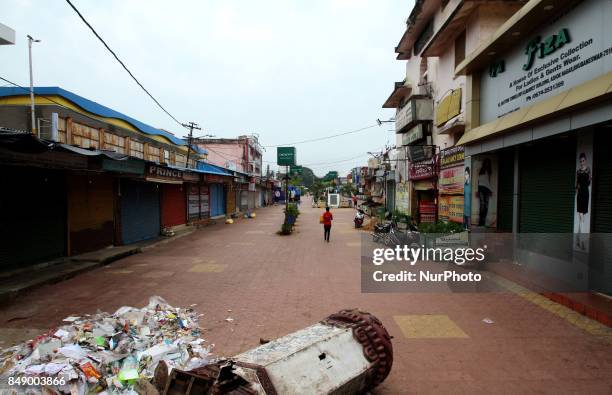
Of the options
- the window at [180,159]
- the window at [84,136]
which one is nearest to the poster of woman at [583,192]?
the window at [84,136]

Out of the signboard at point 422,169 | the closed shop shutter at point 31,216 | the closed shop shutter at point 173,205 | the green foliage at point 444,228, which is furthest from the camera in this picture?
the closed shop shutter at point 173,205

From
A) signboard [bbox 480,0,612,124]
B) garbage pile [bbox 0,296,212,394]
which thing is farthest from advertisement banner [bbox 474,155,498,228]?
garbage pile [bbox 0,296,212,394]

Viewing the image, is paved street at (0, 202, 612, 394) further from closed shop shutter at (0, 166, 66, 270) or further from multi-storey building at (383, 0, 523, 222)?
multi-storey building at (383, 0, 523, 222)

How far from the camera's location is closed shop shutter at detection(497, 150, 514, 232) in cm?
972

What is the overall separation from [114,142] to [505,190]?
1494 cm

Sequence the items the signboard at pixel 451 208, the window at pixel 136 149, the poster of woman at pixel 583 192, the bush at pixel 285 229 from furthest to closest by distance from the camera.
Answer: the bush at pixel 285 229, the window at pixel 136 149, the signboard at pixel 451 208, the poster of woman at pixel 583 192

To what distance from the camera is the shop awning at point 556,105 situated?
5.38 meters

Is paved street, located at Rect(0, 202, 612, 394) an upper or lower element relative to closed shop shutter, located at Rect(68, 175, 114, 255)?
lower

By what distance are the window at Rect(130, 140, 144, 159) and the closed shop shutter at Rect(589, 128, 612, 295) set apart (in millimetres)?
16885

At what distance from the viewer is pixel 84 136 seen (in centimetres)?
1348

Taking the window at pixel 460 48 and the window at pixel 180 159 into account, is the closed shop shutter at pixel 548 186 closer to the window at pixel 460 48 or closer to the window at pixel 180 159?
the window at pixel 460 48

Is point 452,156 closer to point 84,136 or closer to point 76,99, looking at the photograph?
point 84,136

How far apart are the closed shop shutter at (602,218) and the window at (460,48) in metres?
8.05

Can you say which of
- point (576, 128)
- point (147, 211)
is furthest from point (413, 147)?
point (147, 211)
